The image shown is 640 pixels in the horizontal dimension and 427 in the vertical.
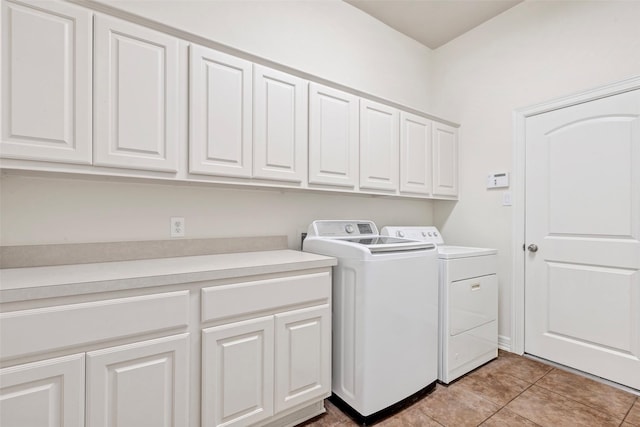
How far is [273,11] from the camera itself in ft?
7.18

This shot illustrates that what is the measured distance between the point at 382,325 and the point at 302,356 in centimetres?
47

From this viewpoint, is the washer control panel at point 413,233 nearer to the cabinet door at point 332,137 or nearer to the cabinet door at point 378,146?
the cabinet door at point 378,146

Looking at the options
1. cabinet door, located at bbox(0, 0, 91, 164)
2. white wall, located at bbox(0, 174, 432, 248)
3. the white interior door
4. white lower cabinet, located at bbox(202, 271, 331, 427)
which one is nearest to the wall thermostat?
the white interior door

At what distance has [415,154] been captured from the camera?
8.47 feet

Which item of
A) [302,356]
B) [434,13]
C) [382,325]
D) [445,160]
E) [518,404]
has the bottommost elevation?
[518,404]

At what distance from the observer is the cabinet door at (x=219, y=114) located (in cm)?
154

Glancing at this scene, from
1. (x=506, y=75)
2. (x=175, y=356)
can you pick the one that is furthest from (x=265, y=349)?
(x=506, y=75)

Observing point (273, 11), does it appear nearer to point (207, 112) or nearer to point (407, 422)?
point (207, 112)

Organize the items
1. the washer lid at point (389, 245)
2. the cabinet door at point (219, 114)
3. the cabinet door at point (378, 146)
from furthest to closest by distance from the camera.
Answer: the cabinet door at point (378, 146), the washer lid at point (389, 245), the cabinet door at point (219, 114)

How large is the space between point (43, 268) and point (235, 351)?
3.18 feet

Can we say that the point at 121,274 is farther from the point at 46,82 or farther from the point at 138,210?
the point at 46,82

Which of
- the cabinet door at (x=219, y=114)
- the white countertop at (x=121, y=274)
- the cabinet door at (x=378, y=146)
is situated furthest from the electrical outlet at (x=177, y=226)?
the cabinet door at (x=378, y=146)

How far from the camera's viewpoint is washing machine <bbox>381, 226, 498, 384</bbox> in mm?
2006

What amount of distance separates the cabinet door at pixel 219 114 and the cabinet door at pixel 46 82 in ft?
1.45
